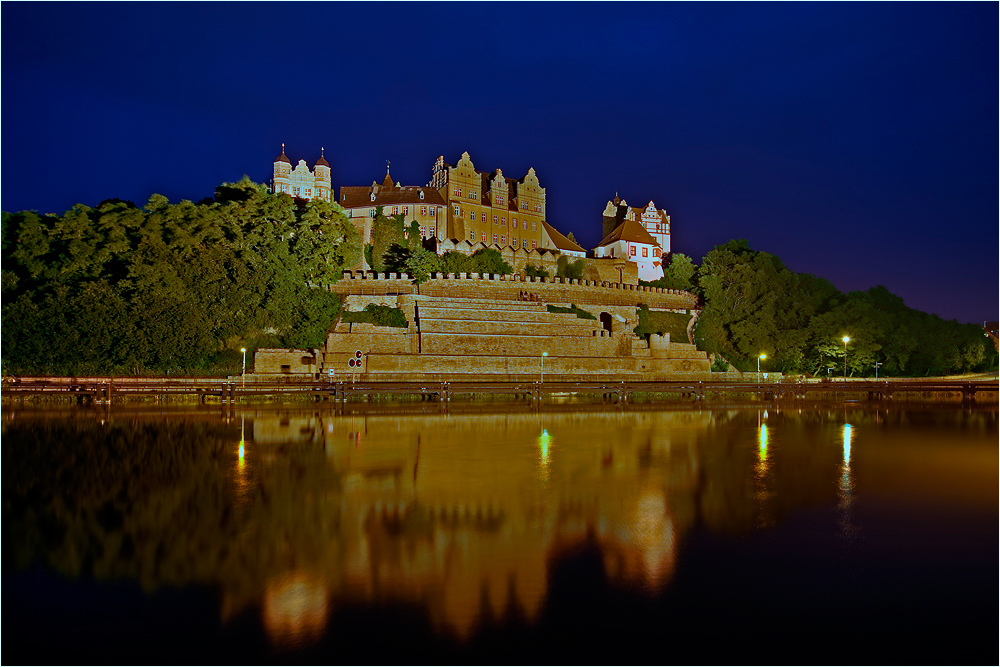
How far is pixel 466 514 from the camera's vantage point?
9.82 metres

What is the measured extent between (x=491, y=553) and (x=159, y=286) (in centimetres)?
2610

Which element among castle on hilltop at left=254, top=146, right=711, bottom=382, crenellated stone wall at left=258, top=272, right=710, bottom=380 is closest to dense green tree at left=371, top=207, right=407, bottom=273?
castle on hilltop at left=254, top=146, right=711, bottom=382

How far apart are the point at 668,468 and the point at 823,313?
35593 millimetres

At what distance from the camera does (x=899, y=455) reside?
1549 centimetres

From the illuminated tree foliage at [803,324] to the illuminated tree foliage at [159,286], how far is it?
24591 mm

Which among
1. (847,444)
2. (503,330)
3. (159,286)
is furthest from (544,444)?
(503,330)

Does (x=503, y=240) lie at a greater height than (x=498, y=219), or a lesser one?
lesser

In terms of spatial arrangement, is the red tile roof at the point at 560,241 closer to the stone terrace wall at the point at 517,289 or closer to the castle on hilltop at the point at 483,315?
the castle on hilltop at the point at 483,315

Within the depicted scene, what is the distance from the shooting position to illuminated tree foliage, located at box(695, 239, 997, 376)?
4244cm

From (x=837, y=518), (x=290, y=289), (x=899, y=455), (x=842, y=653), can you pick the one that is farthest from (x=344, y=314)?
(x=842, y=653)

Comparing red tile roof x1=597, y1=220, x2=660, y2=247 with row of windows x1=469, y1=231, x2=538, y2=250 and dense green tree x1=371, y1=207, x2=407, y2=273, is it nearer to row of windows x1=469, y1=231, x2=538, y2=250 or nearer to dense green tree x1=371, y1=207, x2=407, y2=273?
row of windows x1=469, y1=231, x2=538, y2=250

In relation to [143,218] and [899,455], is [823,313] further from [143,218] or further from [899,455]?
[143,218]

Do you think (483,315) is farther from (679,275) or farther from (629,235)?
(629,235)

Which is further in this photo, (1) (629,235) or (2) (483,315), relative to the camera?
(1) (629,235)
